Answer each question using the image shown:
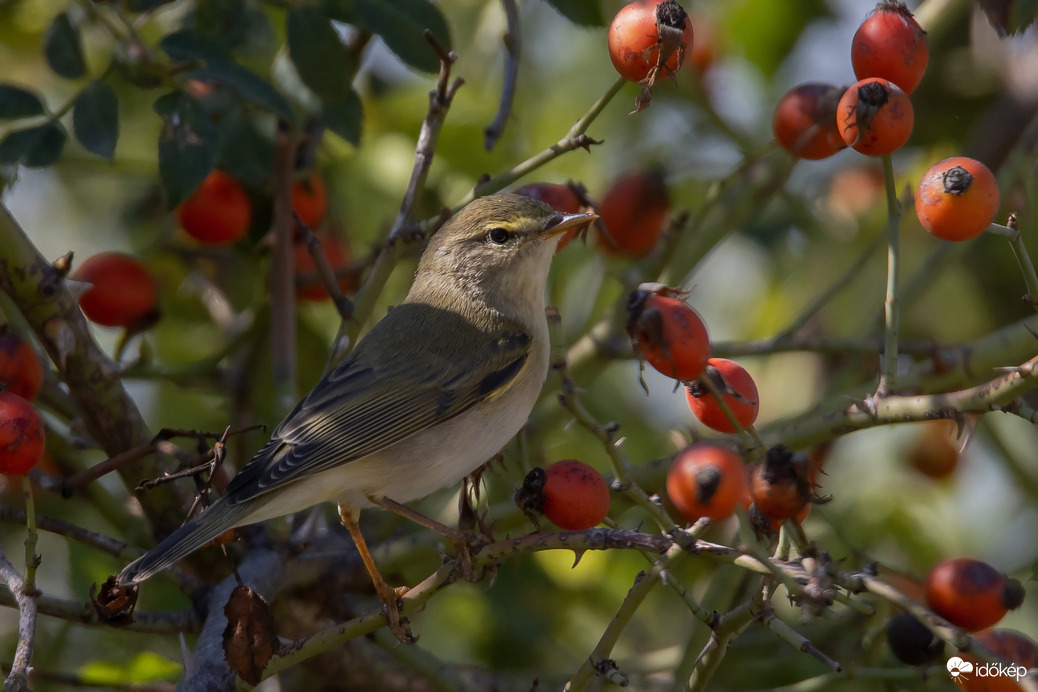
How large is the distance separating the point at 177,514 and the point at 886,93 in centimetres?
204

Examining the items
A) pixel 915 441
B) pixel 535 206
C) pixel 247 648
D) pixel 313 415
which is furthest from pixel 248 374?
pixel 915 441

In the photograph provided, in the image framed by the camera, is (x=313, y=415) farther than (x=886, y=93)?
Yes

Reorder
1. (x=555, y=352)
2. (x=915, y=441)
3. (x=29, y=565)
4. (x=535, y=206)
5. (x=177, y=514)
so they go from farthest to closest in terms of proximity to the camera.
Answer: (x=915, y=441), (x=535, y=206), (x=177, y=514), (x=555, y=352), (x=29, y=565)

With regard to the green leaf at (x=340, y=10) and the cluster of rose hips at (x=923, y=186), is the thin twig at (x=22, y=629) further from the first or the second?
the cluster of rose hips at (x=923, y=186)

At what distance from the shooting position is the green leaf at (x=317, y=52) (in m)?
2.83

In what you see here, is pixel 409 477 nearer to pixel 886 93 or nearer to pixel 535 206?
pixel 535 206

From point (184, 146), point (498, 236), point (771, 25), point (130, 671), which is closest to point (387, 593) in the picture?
point (130, 671)

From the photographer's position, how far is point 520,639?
3545 mm

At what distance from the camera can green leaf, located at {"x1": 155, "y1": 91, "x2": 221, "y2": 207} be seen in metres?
2.59

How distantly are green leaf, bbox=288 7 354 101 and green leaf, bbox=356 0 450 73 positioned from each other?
0.10 metres

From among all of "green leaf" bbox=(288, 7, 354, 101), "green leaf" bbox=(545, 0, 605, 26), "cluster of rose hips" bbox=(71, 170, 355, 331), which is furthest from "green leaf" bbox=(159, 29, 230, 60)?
"green leaf" bbox=(545, 0, 605, 26)

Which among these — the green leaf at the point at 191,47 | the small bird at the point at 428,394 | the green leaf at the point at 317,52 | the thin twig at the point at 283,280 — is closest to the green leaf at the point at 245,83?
the green leaf at the point at 191,47

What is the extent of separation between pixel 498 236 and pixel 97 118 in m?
1.39

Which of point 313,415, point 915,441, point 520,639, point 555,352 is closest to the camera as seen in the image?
point 555,352
